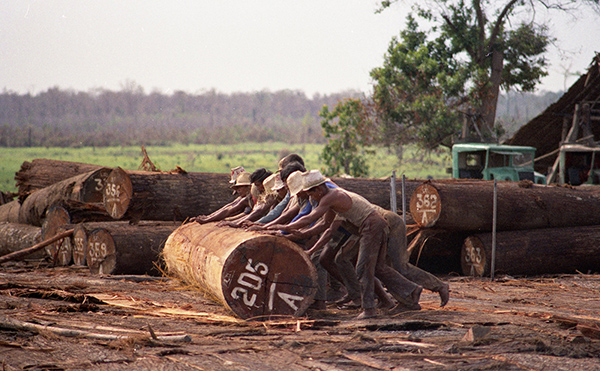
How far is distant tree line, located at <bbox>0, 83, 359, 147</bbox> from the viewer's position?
73819 millimetres

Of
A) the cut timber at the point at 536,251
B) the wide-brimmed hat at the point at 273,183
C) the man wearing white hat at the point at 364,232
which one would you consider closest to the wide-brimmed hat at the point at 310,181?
the man wearing white hat at the point at 364,232

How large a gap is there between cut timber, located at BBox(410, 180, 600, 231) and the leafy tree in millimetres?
15691

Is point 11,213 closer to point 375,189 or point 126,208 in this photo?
point 126,208

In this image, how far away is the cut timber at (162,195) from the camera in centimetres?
1122

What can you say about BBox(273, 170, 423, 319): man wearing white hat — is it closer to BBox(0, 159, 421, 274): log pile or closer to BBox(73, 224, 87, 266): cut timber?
BBox(0, 159, 421, 274): log pile

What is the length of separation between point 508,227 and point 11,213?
1214 centimetres

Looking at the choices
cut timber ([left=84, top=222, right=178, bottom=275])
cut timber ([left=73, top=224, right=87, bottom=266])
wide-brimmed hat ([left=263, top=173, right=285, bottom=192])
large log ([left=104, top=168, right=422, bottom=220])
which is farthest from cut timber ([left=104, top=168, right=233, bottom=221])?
wide-brimmed hat ([left=263, top=173, right=285, bottom=192])

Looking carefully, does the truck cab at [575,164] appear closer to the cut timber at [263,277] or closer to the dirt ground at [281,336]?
the dirt ground at [281,336]

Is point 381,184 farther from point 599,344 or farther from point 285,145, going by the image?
point 285,145

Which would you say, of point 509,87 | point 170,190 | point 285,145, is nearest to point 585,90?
point 509,87

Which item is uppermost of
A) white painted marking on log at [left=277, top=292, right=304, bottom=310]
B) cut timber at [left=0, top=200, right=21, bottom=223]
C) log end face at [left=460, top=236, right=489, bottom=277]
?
cut timber at [left=0, top=200, right=21, bottom=223]

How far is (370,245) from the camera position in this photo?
7031 mm

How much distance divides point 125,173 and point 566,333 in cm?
780

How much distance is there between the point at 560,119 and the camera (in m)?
22.4
